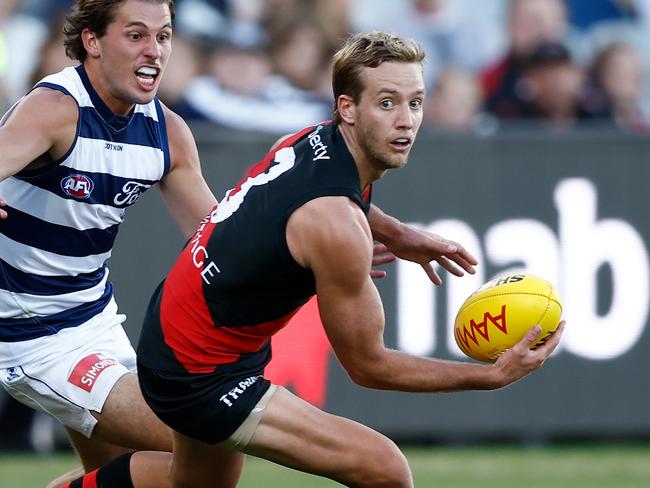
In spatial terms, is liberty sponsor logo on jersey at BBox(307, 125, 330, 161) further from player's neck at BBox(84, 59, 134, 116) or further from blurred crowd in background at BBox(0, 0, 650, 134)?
blurred crowd in background at BBox(0, 0, 650, 134)

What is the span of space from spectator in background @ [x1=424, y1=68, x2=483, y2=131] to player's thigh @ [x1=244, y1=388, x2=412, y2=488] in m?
5.69

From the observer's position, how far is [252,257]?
508 cm

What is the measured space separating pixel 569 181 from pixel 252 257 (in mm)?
4683

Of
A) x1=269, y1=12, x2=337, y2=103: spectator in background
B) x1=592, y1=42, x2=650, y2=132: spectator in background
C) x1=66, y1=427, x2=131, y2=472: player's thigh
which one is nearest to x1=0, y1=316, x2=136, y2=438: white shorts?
x1=66, y1=427, x2=131, y2=472: player's thigh

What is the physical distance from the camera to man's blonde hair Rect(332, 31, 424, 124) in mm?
5172

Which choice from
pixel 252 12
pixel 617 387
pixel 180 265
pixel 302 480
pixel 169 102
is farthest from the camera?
pixel 252 12

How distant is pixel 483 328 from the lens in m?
5.43

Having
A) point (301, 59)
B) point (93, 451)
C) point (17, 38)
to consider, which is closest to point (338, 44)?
point (301, 59)

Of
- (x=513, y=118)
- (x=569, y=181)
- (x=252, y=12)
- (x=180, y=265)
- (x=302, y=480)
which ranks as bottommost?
(x=302, y=480)

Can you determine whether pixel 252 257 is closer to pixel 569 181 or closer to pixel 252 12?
pixel 569 181

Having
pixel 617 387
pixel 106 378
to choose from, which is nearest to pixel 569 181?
pixel 617 387

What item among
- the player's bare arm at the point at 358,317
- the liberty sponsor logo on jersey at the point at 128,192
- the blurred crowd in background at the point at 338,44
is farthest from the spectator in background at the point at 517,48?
the player's bare arm at the point at 358,317

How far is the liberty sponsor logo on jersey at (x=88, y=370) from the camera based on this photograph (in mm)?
5684

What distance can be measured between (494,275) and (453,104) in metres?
2.04
